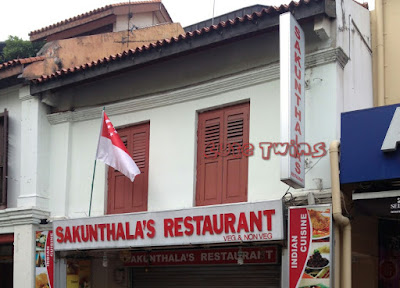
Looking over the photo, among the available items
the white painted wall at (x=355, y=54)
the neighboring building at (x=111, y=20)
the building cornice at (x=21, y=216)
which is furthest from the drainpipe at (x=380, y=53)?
the neighboring building at (x=111, y=20)

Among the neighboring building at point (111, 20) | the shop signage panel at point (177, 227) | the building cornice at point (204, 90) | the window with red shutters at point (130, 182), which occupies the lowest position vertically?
the shop signage panel at point (177, 227)

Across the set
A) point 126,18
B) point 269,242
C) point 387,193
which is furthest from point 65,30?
point 387,193

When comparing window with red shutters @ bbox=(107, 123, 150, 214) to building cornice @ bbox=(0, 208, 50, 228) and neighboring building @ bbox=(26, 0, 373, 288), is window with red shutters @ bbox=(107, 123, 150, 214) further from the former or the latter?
building cornice @ bbox=(0, 208, 50, 228)

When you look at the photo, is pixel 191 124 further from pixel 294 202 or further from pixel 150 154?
pixel 294 202

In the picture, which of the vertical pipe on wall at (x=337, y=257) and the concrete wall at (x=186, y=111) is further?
the concrete wall at (x=186, y=111)

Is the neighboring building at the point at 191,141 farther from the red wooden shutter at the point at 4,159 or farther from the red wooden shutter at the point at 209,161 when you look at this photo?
the red wooden shutter at the point at 4,159

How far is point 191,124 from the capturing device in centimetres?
1115

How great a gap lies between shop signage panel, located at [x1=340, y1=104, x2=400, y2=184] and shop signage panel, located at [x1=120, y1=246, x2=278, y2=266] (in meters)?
2.46

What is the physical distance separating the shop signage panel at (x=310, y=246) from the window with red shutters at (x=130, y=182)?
3473mm

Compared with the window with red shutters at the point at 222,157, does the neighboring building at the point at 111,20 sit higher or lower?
higher

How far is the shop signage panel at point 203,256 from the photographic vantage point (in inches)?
418

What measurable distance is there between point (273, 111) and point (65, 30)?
1176 centimetres

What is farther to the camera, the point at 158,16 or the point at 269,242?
the point at 158,16

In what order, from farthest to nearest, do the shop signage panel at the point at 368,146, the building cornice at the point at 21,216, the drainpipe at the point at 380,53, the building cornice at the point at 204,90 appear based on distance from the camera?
the building cornice at the point at 21,216 → the drainpipe at the point at 380,53 → the building cornice at the point at 204,90 → the shop signage panel at the point at 368,146
